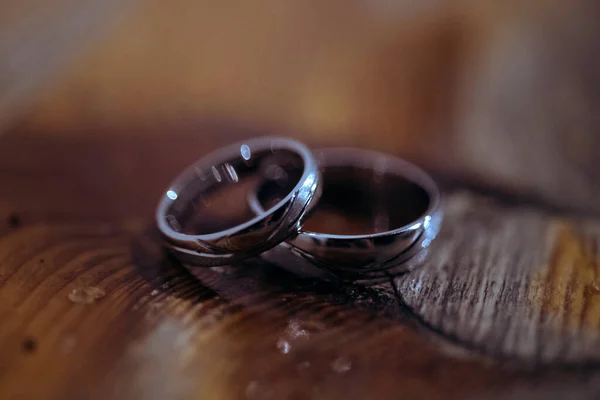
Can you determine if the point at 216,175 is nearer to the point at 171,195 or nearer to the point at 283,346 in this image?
the point at 171,195

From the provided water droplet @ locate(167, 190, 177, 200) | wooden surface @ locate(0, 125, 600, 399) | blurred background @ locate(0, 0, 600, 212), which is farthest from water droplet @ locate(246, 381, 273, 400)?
blurred background @ locate(0, 0, 600, 212)

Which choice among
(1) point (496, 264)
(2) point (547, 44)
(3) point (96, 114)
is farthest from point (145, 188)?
(2) point (547, 44)

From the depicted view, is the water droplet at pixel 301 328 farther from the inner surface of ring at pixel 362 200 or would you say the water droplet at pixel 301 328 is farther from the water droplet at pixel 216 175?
the water droplet at pixel 216 175

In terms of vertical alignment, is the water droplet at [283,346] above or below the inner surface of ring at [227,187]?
below

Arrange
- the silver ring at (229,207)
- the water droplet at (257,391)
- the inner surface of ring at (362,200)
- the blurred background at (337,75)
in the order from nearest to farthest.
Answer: the water droplet at (257,391) → the silver ring at (229,207) → the inner surface of ring at (362,200) → the blurred background at (337,75)

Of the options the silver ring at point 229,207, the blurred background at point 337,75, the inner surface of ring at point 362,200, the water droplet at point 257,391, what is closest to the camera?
the water droplet at point 257,391

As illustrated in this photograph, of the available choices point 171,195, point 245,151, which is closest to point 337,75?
point 245,151

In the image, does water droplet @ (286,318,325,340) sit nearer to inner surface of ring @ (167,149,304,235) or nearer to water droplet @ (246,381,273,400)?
water droplet @ (246,381,273,400)

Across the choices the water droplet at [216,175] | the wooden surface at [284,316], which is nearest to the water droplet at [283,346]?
the wooden surface at [284,316]
